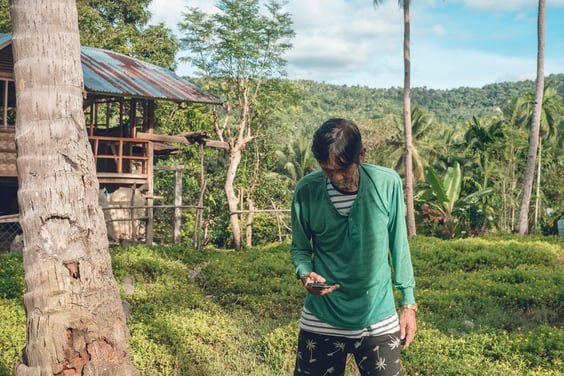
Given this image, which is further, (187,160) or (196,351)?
Result: (187,160)

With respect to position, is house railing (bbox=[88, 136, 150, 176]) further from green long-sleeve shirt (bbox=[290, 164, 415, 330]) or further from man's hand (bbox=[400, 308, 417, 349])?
man's hand (bbox=[400, 308, 417, 349])

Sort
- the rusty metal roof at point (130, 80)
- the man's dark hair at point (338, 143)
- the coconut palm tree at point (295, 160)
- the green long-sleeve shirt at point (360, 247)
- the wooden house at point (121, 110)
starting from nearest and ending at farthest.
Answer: the man's dark hair at point (338, 143)
the green long-sleeve shirt at point (360, 247)
the wooden house at point (121, 110)
the rusty metal roof at point (130, 80)
the coconut palm tree at point (295, 160)

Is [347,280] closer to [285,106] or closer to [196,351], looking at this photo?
[196,351]

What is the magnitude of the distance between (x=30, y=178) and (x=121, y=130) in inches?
612

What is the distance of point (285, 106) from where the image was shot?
2575 centimetres

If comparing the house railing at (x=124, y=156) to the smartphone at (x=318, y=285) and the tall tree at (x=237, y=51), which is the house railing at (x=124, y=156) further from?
the smartphone at (x=318, y=285)

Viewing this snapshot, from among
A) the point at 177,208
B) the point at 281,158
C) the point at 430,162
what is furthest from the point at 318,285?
the point at 430,162

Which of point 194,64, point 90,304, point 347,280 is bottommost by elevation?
point 90,304

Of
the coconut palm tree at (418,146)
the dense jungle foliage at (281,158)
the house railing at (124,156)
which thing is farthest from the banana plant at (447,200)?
the coconut palm tree at (418,146)

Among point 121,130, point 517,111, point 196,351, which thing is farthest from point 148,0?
point 196,351

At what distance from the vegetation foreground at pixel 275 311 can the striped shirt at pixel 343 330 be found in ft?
11.4

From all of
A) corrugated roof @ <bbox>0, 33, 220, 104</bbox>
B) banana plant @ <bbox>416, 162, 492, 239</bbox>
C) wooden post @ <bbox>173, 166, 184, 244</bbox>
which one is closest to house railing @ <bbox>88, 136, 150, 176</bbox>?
wooden post @ <bbox>173, 166, 184, 244</bbox>

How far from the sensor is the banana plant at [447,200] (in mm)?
19231

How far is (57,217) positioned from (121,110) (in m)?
15.2
